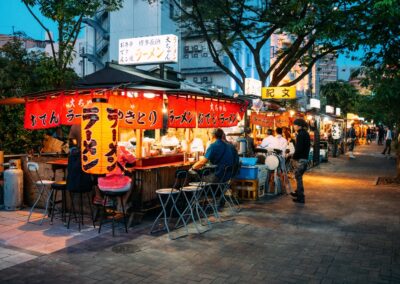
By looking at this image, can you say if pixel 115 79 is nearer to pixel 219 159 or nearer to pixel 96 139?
pixel 96 139

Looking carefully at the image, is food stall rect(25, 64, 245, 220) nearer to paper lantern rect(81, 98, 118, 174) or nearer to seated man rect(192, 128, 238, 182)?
paper lantern rect(81, 98, 118, 174)

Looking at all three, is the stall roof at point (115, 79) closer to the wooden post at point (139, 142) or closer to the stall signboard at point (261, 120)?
the wooden post at point (139, 142)

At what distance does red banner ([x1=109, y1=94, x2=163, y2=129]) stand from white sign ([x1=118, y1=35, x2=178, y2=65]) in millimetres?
5508

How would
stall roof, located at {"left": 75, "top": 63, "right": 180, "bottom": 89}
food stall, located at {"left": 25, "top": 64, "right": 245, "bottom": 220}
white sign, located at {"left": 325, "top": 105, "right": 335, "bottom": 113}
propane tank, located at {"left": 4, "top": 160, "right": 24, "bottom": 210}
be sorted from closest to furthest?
food stall, located at {"left": 25, "top": 64, "right": 245, "bottom": 220} < propane tank, located at {"left": 4, "top": 160, "right": 24, "bottom": 210} < stall roof, located at {"left": 75, "top": 63, "right": 180, "bottom": 89} < white sign, located at {"left": 325, "top": 105, "right": 335, "bottom": 113}

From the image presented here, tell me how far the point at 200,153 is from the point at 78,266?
6576 millimetres

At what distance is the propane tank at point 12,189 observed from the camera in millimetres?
9727

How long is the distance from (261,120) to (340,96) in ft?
115

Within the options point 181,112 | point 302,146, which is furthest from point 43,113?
point 302,146

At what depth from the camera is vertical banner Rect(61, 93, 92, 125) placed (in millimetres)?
9070

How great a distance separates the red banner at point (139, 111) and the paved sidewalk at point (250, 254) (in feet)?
8.01

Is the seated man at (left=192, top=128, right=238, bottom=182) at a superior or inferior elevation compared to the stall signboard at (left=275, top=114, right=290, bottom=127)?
inferior

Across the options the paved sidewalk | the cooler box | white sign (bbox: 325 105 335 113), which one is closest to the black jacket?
the cooler box

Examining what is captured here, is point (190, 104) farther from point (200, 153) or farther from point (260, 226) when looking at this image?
point (260, 226)

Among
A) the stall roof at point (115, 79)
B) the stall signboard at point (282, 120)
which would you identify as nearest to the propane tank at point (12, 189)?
the stall roof at point (115, 79)
